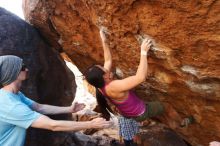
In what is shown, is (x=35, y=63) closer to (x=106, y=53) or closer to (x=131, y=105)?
(x=106, y=53)

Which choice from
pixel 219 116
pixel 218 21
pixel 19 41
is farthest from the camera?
pixel 19 41

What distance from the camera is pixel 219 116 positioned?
19.3 feet

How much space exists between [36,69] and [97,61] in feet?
3.99

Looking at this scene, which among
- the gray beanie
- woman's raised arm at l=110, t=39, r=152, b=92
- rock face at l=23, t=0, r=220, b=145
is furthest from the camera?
woman's raised arm at l=110, t=39, r=152, b=92

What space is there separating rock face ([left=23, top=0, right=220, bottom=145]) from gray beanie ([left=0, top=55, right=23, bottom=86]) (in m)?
1.47

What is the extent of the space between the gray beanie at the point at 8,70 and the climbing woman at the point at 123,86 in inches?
40.7

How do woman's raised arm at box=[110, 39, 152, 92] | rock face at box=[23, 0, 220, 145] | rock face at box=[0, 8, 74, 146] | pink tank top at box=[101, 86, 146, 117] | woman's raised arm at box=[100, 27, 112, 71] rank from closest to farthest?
rock face at box=[23, 0, 220, 145], woman's raised arm at box=[110, 39, 152, 92], pink tank top at box=[101, 86, 146, 117], woman's raised arm at box=[100, 27, 112, 71], rock face at box=[0, 8, 74, 146]

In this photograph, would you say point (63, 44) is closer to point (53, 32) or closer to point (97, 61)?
point (53, 32)

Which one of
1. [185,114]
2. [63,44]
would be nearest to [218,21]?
[185,114]

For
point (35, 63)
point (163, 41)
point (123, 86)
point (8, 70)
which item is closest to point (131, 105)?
point (123, 86)

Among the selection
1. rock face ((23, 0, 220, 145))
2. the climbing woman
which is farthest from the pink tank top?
rock face ((23, 0, 220, 145))

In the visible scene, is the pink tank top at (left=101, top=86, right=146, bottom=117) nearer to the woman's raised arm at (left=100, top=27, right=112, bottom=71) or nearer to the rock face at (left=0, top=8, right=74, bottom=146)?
the woman's raised arm at (left=100, top=27, right=112, bottom=71)

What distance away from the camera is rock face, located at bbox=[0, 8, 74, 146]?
22.4 feet

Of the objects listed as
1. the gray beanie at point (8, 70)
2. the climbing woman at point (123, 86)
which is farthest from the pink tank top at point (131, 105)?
the gray beanie at point (8, 70)
